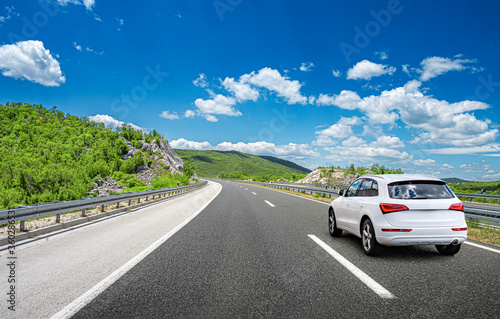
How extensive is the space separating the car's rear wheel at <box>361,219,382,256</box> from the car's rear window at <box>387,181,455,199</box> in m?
0.74

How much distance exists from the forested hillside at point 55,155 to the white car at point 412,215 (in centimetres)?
3326

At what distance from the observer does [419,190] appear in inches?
190

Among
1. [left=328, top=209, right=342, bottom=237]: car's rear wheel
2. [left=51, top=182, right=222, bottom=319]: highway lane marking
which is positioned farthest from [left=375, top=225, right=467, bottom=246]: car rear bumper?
[left=51, top=182, right=222, bottom=319]: highway lane marking

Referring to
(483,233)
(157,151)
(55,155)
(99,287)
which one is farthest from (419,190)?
(55,155)

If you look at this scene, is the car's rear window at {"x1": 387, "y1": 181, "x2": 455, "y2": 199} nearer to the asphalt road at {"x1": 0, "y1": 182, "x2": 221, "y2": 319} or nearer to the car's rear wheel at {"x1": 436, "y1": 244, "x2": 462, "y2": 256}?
the car's rear wheel at {"x1": 436, "y1": 244, "x2": 462, "y2": 256}

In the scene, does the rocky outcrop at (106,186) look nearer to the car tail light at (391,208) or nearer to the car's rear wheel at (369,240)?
the car's rear wheel at (369,240)

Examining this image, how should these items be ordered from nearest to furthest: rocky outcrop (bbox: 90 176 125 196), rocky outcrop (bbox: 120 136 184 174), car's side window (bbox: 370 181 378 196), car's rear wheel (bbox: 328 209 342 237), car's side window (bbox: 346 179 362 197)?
1. car's side window (bbox: 370 181 378 196)
2. car's side window (bbox: 346 179 362 197)
3. car's rear wheel (bbox: 328 209 342 237)
4. rocky outcrop (bbox: 90 176 125 196)
5. rocky outcrop (bbox: 120 136 184 174)

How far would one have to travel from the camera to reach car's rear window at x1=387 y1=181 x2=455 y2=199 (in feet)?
15.6

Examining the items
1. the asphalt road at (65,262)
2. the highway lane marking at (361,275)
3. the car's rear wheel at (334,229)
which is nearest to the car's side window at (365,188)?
the car's rear wheel at (334,229)

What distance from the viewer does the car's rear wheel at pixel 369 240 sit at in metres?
4.80

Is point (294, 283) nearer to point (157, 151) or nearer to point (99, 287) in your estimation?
point (99, 287)

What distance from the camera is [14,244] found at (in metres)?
5.75

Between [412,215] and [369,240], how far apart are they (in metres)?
0.91

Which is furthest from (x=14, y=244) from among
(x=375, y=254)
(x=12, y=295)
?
(x=375, y=254)
